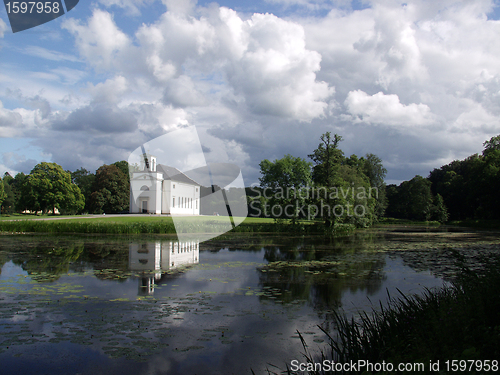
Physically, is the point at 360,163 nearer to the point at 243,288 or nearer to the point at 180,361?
the point at 243,288

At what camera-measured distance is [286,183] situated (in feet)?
113

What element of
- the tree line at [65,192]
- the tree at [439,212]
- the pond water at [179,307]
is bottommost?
the pond water at [179,307]

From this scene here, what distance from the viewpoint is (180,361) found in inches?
181

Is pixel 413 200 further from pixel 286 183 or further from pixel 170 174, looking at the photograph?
pixel 170 174

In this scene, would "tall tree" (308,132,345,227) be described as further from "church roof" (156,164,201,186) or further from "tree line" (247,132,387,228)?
"church roof" (156,164,201,186)

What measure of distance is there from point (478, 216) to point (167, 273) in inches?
2300

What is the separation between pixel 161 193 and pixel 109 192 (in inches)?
472

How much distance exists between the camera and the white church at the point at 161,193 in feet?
146

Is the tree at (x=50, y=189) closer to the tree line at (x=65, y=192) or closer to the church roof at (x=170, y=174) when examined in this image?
the tree line at (x=65, y=192)

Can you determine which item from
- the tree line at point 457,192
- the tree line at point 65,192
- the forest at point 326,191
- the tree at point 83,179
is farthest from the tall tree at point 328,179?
the tree at point 83,179

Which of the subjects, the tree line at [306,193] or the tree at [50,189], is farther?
the tree at [50,189]

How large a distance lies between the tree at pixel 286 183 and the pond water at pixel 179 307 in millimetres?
18982

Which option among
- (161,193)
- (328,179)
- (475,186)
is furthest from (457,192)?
(161,193)

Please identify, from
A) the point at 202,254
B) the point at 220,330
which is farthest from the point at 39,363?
the point at 202,254
